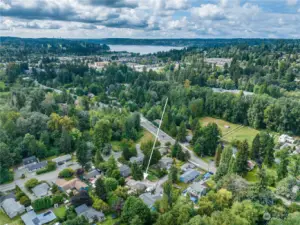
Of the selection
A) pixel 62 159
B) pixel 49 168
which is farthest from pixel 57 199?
pixel 62 159

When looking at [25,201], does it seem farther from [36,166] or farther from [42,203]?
[36,166]

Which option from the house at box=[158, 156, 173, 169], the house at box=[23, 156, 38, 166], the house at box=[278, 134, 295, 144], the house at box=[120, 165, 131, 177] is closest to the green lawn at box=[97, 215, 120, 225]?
the house at box=[120, 165, 131, 177]

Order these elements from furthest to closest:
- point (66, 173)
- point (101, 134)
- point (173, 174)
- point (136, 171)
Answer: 1. point (101, 134)
2. point (66, 173)
3. point (136, 171)
4. point (173, 174)

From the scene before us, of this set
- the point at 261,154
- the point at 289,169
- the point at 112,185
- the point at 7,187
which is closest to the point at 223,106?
the point at 261,154

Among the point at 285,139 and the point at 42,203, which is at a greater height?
the point at 285,139

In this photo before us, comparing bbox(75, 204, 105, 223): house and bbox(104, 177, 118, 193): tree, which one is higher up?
bbox(104, 177, 118, 193): tree

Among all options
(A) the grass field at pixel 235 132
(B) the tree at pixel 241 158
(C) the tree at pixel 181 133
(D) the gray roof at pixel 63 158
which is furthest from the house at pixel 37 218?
(A) the grass field at pixel 235 132

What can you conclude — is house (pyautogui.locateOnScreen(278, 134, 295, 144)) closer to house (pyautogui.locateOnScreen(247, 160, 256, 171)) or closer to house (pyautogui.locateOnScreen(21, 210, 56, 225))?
house (pyautogui.locateOnScreen(247, 160, 256, 171))
